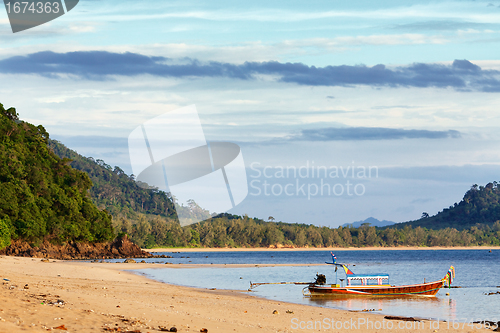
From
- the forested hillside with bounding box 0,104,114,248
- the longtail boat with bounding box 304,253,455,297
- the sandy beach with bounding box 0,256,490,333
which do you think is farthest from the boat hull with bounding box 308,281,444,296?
the forested hillside with bounding box 0,104,114,248

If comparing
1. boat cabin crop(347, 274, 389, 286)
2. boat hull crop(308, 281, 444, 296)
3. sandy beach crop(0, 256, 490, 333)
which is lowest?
boat hull crop(308, 281, 444, 296)

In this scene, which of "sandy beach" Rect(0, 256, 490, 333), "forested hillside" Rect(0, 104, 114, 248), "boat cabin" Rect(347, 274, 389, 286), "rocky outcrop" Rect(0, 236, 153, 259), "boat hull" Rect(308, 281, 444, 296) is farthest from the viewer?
"rocky outcrop" Rect(0, 236, 153, 259)

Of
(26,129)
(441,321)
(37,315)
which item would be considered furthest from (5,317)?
(26,129)

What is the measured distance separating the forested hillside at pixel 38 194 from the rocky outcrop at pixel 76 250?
1.20m

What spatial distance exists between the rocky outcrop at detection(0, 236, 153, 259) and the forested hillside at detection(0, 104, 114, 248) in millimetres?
1200

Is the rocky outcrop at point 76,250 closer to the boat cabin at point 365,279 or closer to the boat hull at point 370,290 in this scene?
the boat hull at point 370,290

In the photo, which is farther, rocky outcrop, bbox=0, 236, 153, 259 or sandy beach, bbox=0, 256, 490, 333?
rocky outcrop, bbox=0, 236, 153, 259

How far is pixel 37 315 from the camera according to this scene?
1307 cm

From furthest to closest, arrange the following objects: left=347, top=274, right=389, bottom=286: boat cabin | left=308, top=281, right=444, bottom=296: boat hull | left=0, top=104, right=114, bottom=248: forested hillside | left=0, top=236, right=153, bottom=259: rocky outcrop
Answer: left=0, top=236, right=153, bottom=259: rocky outcrop → left=0, top=104, right=114, bottom=248: forested hillside → left=347, top=274, right=389, bottom=286: boat cabin → left=308, top=281, right=444, bottom=296: boat hull

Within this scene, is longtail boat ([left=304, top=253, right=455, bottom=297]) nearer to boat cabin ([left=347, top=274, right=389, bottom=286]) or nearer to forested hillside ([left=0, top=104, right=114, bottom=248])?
boat cabin ([left=347, top=274, right=389, bottom=286])

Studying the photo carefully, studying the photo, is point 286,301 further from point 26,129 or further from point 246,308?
point 26,129

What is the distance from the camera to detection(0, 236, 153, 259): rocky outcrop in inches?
2542

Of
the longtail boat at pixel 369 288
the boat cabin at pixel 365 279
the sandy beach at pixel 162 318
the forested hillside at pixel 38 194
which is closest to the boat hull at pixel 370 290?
the longtail boat at pixel 369 288

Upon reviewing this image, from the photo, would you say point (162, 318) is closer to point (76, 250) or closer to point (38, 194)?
point (38, 194)
